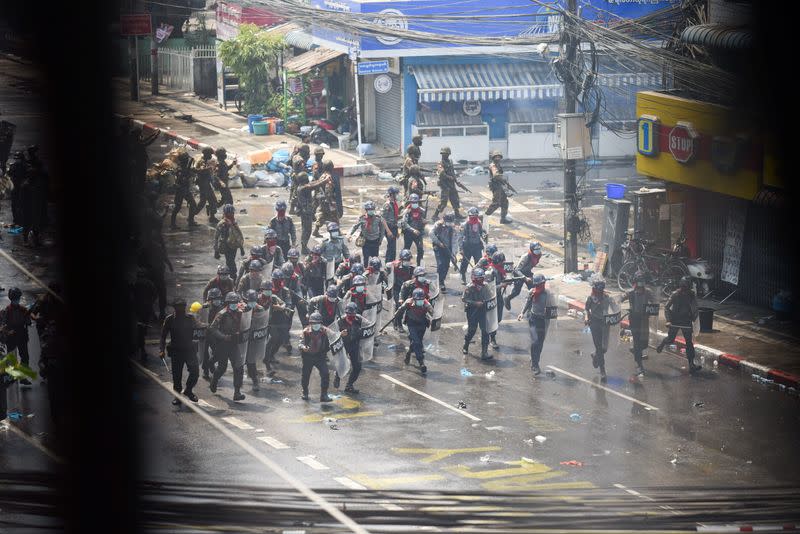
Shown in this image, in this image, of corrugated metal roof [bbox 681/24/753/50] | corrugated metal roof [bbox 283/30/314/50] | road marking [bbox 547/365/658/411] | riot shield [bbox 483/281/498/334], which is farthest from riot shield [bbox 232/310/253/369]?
corrugated metal roof [bbox 283/30/314/50]

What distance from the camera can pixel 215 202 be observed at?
32406mm

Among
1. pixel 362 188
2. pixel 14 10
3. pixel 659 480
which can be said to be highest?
pixel 14 10

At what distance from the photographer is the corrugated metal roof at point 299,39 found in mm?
45625

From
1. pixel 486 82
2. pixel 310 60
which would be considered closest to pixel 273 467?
pixel 486 82

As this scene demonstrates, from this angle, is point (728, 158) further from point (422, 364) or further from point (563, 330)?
point (422, 364)

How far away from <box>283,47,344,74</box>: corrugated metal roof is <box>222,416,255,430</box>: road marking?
973 inches

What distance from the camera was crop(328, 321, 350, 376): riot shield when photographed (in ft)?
68.4

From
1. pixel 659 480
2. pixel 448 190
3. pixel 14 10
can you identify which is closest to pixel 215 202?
pixel 448 190

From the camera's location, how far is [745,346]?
23859mm

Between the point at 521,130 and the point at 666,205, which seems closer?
the point at 666,205

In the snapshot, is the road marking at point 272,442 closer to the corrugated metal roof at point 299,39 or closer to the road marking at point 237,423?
the road marking at point 237,423

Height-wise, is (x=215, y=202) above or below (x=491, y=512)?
above

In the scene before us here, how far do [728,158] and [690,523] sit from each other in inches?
432

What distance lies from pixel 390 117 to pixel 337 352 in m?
21.5
